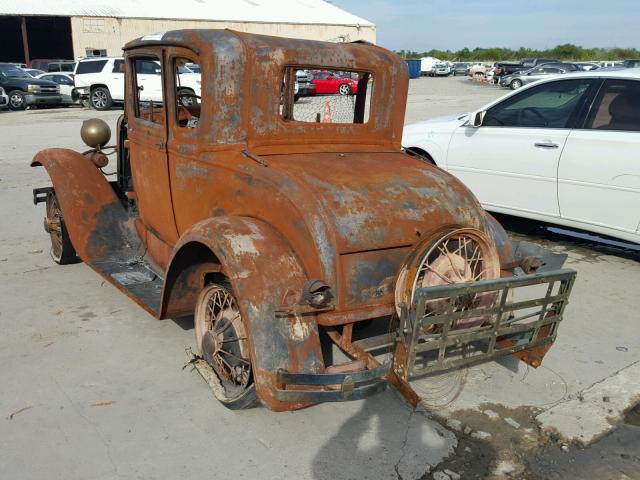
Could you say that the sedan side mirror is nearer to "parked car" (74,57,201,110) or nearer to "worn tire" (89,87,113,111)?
"parked car" (74,57,201,110)

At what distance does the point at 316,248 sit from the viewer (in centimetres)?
274

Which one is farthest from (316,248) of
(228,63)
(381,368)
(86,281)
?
(86,281)

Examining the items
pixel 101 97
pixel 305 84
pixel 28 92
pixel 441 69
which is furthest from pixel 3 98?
pixel 441 69

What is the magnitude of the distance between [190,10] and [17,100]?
50.5 ft

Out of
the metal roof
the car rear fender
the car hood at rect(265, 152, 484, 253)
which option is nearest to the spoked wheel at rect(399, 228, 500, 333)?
the car hood at rect(265, 152, 484, 253)

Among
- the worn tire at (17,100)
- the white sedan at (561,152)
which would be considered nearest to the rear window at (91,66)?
the worn tire at (17,100)

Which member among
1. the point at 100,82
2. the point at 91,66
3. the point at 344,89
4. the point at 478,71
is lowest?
the point at 100,82

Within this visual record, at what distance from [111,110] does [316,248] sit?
19293 mm

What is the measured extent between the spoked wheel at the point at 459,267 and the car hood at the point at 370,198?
0.18 m

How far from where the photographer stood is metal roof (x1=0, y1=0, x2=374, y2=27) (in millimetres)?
30250

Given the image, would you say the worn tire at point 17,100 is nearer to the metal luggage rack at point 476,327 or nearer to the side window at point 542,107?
the side window at point 542,107

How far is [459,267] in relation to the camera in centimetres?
285

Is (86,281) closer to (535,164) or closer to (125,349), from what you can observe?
(125,349)

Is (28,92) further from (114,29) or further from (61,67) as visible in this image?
(114,29)
